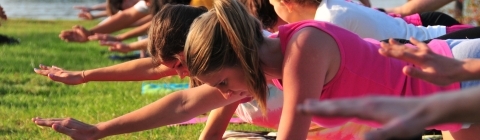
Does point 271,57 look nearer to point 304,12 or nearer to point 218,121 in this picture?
point 218,121

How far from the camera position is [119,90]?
6.31m

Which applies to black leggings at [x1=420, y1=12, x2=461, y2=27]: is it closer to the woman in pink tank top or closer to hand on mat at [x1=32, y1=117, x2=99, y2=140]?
the woman in pink tank top

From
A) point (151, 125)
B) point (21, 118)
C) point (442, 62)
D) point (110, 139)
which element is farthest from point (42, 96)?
point (442, 62)

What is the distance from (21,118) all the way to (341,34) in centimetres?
269

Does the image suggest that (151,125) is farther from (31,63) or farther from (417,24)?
(31,63)

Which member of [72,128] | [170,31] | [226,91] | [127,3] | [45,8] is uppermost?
[45,8]

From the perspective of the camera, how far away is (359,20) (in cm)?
372

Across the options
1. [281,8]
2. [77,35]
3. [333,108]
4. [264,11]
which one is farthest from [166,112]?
[77,35]

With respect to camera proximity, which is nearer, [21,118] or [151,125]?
[151,125]

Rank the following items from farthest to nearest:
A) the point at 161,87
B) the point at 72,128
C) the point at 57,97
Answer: the point at 161,87, the point at 57,97, the point at 72,128

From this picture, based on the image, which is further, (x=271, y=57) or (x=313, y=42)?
(x=271, y=57)

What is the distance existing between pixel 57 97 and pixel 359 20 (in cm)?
292

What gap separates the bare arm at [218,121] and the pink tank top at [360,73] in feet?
1.94

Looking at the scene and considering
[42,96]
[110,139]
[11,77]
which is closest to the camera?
[110,139]
